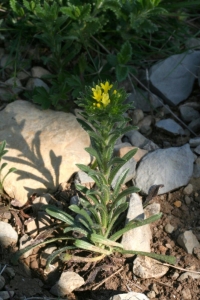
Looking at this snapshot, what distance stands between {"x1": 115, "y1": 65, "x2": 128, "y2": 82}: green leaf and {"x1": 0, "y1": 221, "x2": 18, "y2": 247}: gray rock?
3.97ft

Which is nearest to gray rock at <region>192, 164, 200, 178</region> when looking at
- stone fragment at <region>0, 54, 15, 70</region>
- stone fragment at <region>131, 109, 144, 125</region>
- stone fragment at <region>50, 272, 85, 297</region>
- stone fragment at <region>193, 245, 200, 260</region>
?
stone fragment at <region>193, 245, 200, 260</region>

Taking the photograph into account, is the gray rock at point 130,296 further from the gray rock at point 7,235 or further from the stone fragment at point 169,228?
the gray rock at point 7,235

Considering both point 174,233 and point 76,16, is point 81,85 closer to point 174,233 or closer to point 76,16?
point 76,16

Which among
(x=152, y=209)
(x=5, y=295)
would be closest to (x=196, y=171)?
(x=152, y=209)

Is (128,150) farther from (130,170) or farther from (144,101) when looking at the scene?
(144,101)

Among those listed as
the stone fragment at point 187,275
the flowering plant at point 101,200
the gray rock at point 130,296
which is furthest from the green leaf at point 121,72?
the gray rock at point 130,296

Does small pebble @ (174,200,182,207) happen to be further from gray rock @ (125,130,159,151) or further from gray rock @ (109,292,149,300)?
gray rock @ (109,292,149,300)

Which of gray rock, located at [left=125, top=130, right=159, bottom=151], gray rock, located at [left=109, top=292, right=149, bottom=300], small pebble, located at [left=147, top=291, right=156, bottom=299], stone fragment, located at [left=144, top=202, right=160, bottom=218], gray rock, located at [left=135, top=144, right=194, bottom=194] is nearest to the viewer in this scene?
gray rock, located at [left=109, top=292, right=149, bottom=300]

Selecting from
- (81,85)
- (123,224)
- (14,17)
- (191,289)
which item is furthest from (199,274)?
(14,17)

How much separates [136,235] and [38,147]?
0.90 m

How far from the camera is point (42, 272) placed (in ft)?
9.37

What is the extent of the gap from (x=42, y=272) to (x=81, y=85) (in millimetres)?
1302

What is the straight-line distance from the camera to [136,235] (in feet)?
9.46

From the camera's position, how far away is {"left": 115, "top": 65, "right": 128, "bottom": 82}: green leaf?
137 inches
